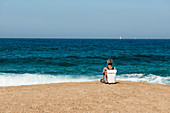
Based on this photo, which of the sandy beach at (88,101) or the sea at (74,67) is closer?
the sandy beach at (88,101)

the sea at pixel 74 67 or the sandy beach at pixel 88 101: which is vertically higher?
the sandy beach at pixel 88 101

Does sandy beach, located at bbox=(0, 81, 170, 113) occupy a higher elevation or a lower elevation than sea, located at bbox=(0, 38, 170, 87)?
higher

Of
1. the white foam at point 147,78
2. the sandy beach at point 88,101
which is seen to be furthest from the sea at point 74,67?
the sandy beach at point 88,101

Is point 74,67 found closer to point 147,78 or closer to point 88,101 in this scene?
point 147,78

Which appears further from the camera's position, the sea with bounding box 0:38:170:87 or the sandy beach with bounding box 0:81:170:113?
the sea with bounding box 0:38:170:87

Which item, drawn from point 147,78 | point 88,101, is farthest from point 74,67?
point 88,101

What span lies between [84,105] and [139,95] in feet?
9.43

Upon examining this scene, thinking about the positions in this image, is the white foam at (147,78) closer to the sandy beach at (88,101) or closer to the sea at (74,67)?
the sea at (74,67)

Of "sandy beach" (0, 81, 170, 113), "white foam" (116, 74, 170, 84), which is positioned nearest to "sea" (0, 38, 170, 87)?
"white foam" (116, 74, 170, 84)

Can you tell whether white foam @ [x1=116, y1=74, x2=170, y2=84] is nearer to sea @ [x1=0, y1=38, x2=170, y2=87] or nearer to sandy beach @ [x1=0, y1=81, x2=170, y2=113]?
sea @ [x1=0, y1=38, x2=170, y2=87]

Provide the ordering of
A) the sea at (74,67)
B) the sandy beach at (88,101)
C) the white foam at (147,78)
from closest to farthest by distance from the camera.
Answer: the sandy beach at (88,101) < the white foam at (147,78) < the sea at (74,67)

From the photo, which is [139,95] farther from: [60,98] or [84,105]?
[60,98]

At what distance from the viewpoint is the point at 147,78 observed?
16516 millimetres

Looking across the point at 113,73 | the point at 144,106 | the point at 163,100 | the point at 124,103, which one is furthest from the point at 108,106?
the point at 113,73
